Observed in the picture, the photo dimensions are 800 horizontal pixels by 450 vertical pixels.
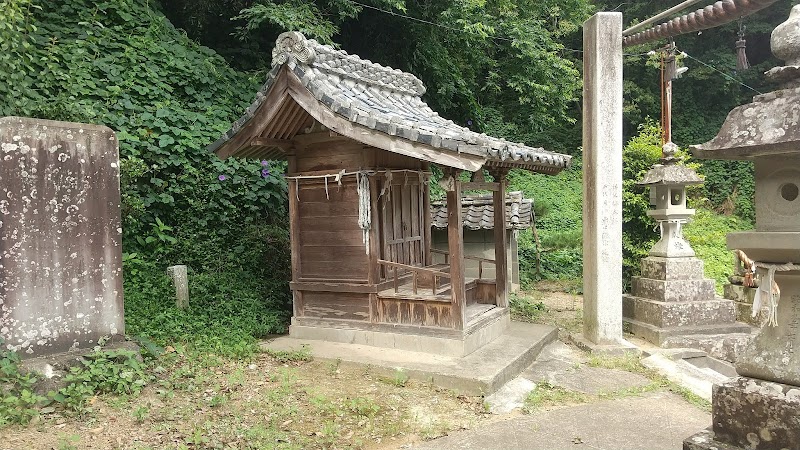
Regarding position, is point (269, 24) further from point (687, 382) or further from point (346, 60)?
point (687, 382)

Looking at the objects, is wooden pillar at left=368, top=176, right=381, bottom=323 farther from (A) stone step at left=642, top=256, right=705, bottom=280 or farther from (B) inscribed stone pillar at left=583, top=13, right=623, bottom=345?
(A) stone step at left=642, top=256, right=705, bottom=280

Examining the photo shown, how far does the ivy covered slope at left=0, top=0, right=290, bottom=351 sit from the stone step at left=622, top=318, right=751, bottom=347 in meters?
6.60

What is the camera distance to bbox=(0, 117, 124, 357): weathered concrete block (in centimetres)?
561

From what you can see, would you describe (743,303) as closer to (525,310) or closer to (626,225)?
(626,225)

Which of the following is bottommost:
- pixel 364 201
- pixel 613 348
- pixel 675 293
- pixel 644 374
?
pixel 644 374

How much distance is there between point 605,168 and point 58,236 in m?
7.64

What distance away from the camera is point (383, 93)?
8961 millimetres

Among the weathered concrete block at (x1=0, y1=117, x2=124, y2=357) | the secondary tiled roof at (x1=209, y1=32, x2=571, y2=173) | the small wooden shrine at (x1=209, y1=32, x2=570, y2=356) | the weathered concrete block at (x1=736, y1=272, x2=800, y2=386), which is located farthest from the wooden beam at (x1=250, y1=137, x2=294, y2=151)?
the weathered concrete block at (x1=736, y1=272, x2=800, y2=386)

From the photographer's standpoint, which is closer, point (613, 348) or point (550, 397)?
point (550, 397)

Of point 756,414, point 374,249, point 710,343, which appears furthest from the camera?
point 710,343

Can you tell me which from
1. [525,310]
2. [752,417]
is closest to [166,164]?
[525,310]

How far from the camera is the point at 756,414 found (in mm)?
4043

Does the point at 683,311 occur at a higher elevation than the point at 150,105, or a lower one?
lower

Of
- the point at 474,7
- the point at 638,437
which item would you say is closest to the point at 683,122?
the point at 474,7
